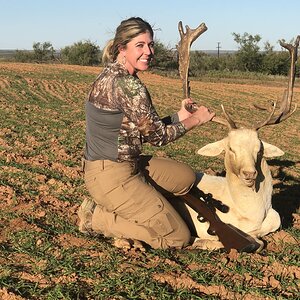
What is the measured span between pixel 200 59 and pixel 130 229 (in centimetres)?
6033

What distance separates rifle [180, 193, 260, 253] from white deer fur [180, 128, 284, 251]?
0.11 meters

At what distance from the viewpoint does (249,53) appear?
58.8 metres

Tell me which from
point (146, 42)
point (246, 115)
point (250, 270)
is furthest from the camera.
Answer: point (246, 115)

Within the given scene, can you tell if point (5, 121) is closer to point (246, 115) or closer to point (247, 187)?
point (247, 187)

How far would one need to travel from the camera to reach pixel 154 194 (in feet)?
14.9

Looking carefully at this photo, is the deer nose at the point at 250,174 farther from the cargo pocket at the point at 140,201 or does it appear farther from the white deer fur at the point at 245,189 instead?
the cargo pocket at the point at 140,201

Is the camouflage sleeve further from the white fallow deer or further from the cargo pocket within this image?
the white fallow deer

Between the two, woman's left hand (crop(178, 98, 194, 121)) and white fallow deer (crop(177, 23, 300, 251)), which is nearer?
white fallow deer (crop(177, 23, 300, 251))

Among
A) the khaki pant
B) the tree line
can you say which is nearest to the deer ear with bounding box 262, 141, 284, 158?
the khaki pant

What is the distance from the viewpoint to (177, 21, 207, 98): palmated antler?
553 centimetres

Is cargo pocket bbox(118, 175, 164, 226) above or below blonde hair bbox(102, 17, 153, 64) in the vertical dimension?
below

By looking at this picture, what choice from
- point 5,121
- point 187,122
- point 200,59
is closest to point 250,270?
point 187,122

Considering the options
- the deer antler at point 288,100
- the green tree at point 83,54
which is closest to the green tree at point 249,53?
the green tree at point 83,54

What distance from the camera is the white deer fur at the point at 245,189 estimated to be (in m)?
4.77
